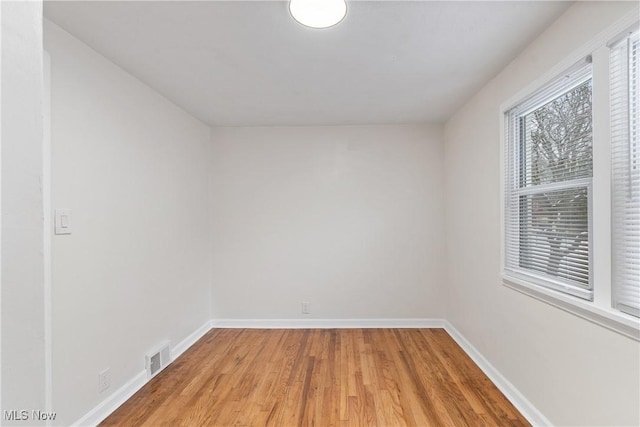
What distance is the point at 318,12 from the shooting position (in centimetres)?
154

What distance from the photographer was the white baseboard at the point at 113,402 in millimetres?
1872

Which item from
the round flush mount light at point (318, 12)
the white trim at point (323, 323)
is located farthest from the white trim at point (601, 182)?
the white trim at point (323, 323)

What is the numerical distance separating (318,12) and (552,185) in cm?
169

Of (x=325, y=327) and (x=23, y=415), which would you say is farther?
(x=325, y=327)

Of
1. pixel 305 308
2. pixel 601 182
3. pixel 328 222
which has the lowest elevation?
pixel 305 308

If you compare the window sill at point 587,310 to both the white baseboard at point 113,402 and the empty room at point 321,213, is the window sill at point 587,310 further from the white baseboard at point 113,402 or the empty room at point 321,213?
the white baseboard at point 113,402

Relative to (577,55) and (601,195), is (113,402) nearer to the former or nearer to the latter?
(601,195)

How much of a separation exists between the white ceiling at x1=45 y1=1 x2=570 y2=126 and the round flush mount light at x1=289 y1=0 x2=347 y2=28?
0.05m

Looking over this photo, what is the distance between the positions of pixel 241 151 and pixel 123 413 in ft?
8.96

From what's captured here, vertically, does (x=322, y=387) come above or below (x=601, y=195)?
below

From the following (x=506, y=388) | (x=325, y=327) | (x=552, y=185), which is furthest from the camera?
(x=325, y=327)

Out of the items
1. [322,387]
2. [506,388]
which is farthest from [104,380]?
[506,388]

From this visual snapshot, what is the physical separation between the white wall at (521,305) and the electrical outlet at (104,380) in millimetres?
2801

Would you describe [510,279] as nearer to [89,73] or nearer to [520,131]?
[520,131]
